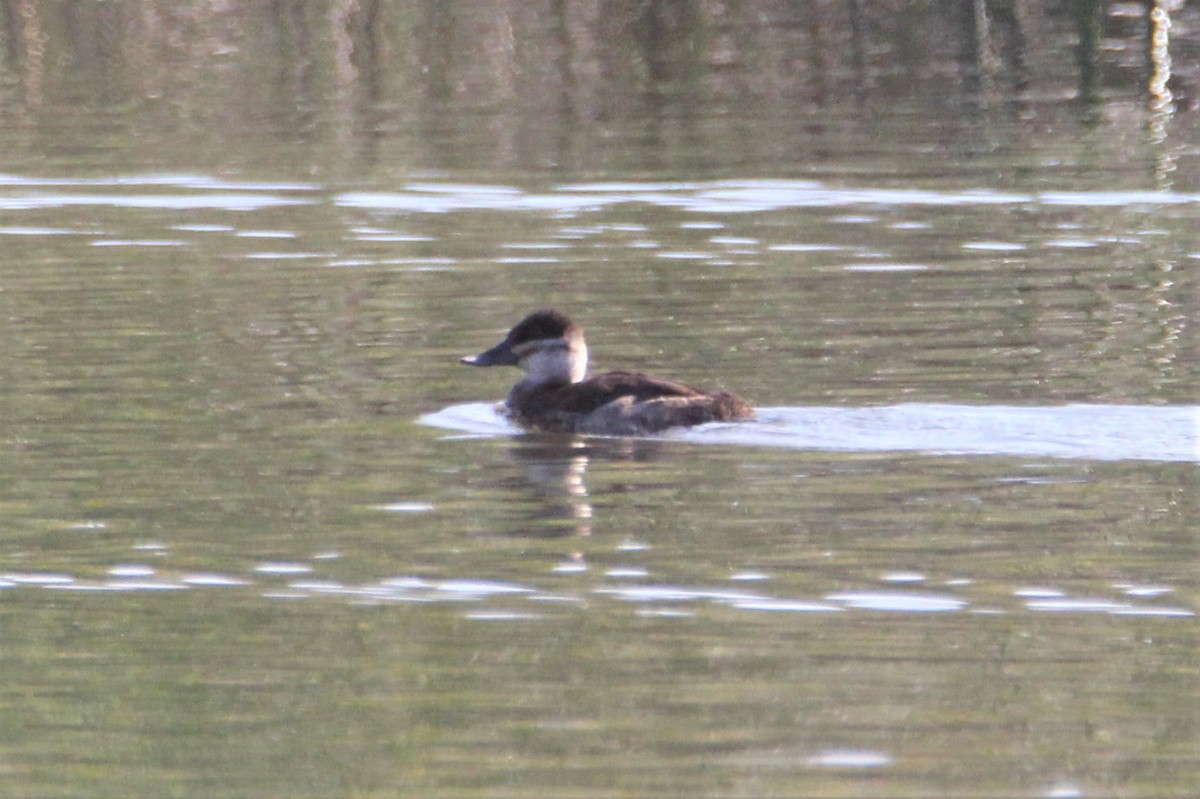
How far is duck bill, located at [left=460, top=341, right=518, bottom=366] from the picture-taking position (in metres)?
13.5

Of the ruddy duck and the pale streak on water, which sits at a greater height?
the ruddy duck

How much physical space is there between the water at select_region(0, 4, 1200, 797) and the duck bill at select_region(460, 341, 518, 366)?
32 centimetres

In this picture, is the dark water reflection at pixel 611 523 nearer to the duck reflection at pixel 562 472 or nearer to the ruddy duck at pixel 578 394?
the duck reflection at pixel 562 472

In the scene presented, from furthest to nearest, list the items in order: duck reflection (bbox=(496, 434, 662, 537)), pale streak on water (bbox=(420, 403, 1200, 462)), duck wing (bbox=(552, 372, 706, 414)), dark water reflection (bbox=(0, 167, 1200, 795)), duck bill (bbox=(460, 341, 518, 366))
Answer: duck bill (bbox=(460, 341, 518, 366)), duck wing (bbox=(552, 372, 706, 414)), pale streak on water (bbox=(420, 403, 1200, 462)), duck reflection (bbox=(496, 434, 662, 537)), dark water reflection (bbox=(0, 167, 1200, 795))

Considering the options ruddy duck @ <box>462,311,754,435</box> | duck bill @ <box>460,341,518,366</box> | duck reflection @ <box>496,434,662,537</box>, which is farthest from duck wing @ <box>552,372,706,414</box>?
duck bill @ <box>460,341,518,366</box>

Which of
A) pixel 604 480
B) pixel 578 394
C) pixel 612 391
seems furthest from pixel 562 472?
pixel 578 394

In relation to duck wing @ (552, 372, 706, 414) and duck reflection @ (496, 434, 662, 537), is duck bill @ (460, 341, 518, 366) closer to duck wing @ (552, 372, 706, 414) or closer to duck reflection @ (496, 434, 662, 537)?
duck wing @ (552, 372, 706, 414)

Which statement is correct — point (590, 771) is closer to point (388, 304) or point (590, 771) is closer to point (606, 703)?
point (606, 703)

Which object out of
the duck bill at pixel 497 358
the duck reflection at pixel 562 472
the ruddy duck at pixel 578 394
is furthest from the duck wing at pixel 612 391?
the duck bill at pixel 497 358

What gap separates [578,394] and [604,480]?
1.34 m

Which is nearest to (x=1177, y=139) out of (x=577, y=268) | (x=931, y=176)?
(x=931, y=176)

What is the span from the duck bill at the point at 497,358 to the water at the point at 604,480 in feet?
1.06

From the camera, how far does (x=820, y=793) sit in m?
6.74

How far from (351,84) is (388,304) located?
1512cm
